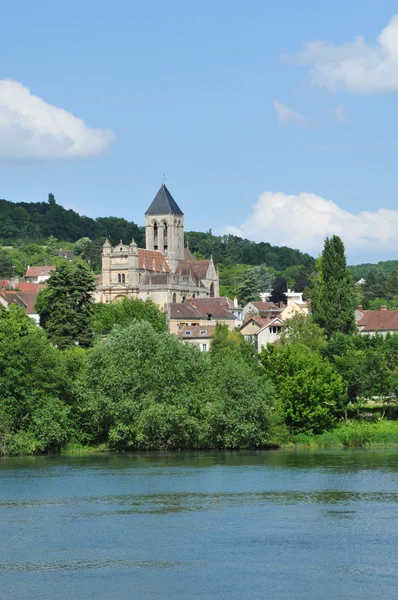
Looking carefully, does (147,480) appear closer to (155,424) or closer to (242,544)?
(155,424)

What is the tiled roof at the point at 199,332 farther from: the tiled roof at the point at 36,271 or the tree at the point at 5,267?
the tree at the point at 5,267

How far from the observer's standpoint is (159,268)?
139 metres

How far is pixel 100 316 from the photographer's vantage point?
92562mm

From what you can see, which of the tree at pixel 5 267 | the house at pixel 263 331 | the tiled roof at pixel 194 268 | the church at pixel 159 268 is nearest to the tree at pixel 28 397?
the house at pixel 263 331

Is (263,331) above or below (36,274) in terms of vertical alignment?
below

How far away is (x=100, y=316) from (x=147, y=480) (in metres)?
45.4

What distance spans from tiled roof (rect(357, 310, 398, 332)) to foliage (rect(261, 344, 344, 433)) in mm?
42054

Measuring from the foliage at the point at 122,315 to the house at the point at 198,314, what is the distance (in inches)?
574

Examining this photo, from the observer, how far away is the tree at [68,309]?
80.7 metres

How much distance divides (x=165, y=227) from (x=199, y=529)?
11282cm

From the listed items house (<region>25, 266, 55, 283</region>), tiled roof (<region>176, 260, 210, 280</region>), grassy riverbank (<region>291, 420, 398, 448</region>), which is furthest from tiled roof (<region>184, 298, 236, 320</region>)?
house (<region>25, 266, 55, 283</region>)

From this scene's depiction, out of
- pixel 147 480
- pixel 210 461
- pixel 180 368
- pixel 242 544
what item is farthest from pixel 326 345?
pixel 242 544

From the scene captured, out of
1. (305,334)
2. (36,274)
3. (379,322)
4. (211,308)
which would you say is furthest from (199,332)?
(36,274)

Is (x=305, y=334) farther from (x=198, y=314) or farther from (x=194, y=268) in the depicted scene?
(x=194, y=268)
